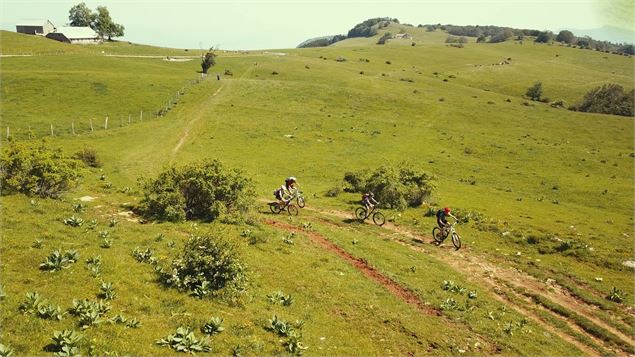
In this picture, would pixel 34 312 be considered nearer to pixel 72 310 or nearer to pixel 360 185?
pixel 72 310

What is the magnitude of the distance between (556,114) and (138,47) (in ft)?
402

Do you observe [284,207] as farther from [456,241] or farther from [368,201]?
[456,241]

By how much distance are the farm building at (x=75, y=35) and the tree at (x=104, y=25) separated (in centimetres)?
344

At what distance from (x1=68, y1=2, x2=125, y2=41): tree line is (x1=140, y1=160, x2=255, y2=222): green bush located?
495 ft

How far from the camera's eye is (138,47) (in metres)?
139

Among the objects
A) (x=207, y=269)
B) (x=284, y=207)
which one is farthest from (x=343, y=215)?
(x=207, y=269)

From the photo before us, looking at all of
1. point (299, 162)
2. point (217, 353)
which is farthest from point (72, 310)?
point (299, 162)

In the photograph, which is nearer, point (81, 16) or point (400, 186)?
point (400, 186)

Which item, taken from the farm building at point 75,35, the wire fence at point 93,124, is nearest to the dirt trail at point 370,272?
the wire fence at point 93,124

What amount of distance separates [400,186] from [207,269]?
1043 inches

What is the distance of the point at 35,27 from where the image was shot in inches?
6063

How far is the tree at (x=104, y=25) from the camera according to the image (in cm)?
15262

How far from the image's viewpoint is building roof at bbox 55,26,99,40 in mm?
143875

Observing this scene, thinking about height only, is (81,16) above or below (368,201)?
above
